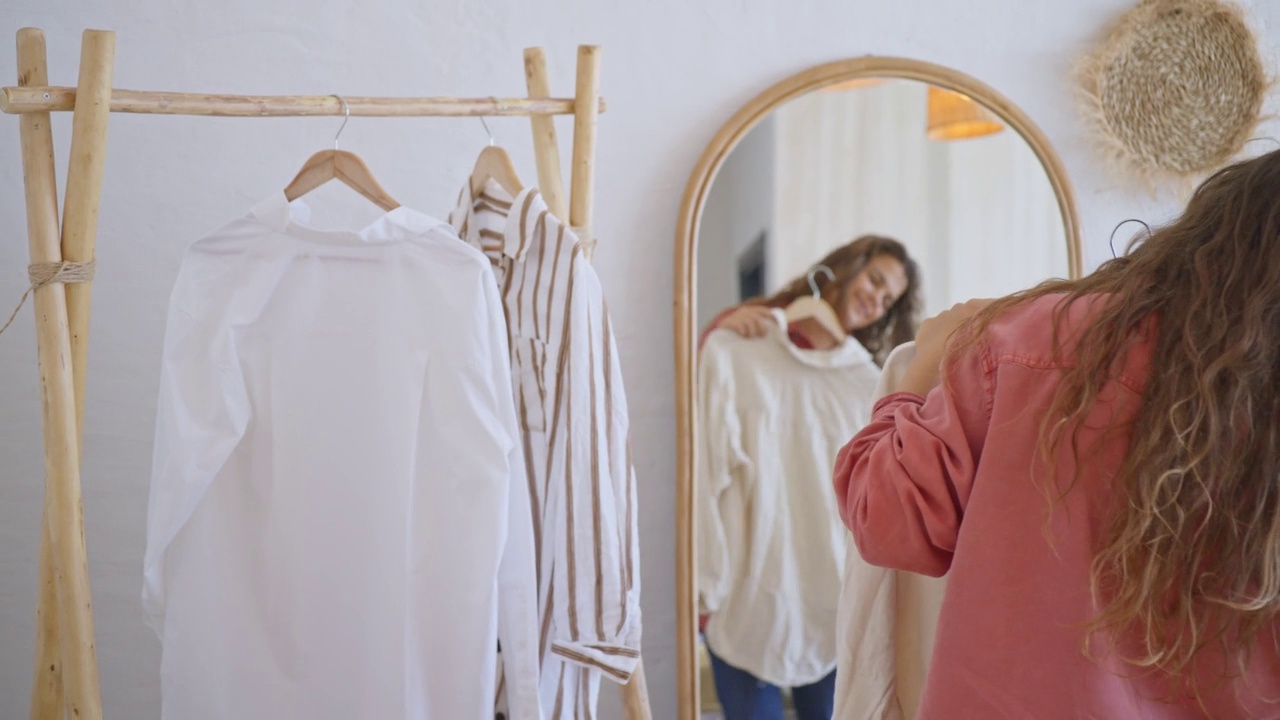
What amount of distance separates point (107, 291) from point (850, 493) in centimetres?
128

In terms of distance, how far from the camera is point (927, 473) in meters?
1.11

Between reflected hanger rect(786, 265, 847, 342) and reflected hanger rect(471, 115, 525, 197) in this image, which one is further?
reflected hanger rect(786, 265, 847, 342)

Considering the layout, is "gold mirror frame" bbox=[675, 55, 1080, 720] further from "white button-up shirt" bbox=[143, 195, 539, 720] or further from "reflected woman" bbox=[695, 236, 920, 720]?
"white button-up shirt" bbox=[143, 195, 539, 720]

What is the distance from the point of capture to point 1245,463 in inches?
37.3

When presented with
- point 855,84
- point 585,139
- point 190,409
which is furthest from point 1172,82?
point 190,409

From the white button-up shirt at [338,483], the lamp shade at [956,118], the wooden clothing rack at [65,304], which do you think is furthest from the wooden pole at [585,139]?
the lamp shade at [956,118]

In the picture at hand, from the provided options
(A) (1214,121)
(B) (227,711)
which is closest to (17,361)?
(B) (227,711)

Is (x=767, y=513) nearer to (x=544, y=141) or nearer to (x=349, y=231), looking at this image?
(x=544, y=141)

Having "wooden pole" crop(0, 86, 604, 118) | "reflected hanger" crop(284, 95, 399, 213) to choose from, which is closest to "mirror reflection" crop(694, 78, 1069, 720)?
"wooden pole" crop(0, 86, 604, 118)

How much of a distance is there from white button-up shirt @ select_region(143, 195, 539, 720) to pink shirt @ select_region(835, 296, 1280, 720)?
1.74ft

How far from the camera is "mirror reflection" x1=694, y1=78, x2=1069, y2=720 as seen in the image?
1943 millimetres

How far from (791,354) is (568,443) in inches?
24.5

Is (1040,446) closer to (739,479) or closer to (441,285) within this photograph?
(441,285)

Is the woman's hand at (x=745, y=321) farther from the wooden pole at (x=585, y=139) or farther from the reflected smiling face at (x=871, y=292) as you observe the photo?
the wooden pole at (x=585, y=139)
